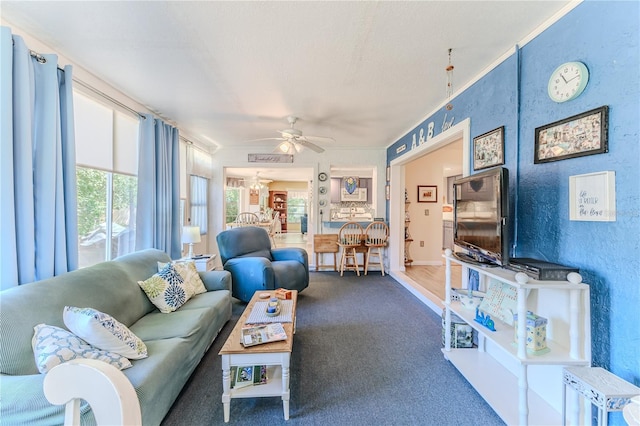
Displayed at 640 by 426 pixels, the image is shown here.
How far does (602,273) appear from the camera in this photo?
1399 mm

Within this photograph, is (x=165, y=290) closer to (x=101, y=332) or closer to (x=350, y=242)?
(x=101, y=332)

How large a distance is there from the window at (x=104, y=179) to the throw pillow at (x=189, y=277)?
0.65 metres

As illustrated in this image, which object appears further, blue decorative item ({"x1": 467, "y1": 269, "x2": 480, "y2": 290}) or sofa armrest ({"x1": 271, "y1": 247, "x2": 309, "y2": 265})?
sofa armrest ({"x1": 271, "y1": 247, "x2": 309, "y2": 265})

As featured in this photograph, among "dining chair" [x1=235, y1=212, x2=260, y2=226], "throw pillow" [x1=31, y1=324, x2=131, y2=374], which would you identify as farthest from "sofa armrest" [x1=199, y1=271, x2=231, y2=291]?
"dining chair" [x1=235, y1=212, x2=260, y2=226]

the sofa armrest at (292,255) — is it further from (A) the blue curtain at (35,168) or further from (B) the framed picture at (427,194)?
(B) the framed picture at (427,194)

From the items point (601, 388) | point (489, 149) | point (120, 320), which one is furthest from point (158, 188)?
point (601, 388)

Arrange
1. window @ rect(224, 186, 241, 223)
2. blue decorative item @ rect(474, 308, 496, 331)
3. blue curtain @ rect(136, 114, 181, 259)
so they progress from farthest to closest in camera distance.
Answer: window @ rect(224, 186, 241, 223) → blue curtain @ rect(136, 114, 181, 259) → blue decorative item @ rect(474, 308, 496, 331)

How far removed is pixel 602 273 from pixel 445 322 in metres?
1.15

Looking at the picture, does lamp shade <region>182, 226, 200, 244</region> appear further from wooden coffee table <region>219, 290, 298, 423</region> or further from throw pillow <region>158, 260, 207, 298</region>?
wooden coffee table <region>219, 290, 298, 423</region>

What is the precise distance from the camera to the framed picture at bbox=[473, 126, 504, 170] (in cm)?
208

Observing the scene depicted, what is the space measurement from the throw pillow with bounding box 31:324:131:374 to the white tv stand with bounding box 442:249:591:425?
2161 mm

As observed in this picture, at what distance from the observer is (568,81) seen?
5.04 feet

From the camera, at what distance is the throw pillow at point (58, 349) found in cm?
126

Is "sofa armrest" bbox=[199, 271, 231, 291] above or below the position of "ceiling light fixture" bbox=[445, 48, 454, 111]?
below
